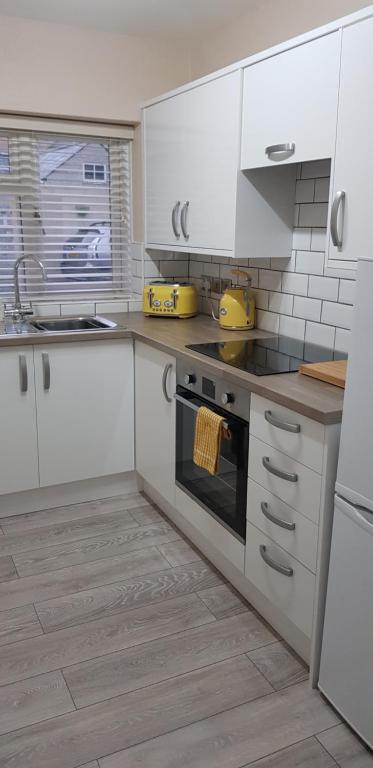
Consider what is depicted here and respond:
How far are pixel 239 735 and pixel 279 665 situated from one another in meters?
0.33

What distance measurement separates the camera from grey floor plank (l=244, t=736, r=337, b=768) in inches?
66.1

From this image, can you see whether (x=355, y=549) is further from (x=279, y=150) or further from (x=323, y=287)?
(x=279, y=150)

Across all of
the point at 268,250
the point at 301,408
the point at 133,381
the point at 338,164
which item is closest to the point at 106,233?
the point at 133,381

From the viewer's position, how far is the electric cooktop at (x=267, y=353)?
7.54 feet

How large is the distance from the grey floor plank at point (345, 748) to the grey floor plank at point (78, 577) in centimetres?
102

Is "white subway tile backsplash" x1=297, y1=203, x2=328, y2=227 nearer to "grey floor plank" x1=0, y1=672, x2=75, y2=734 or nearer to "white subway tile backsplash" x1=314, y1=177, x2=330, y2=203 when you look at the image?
"white subway tile backsplash" x1=314, y1=177, x2=330, y2=203

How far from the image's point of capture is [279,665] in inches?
81.0

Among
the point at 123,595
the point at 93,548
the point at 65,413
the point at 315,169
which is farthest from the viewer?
the point at 65,413

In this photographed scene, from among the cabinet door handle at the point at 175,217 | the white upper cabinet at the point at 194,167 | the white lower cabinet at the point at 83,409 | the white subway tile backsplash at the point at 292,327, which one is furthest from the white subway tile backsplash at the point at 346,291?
the white lower cabinet at the point at 83,409

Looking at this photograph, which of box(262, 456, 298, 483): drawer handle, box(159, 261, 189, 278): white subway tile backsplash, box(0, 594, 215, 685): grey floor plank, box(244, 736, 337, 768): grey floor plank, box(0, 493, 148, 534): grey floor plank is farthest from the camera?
box(159, 261, 189, 278): white subway tile backsplash

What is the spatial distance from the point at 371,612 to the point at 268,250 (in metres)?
1.61

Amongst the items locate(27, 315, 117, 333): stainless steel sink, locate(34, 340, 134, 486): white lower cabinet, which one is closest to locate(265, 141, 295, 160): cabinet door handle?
locate(34, 340, 134, 486): white lower cabinet

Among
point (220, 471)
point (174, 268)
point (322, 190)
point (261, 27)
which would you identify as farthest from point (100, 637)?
point (261, 27)

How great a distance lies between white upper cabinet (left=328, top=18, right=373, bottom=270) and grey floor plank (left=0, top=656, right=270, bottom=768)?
1.39 meters
